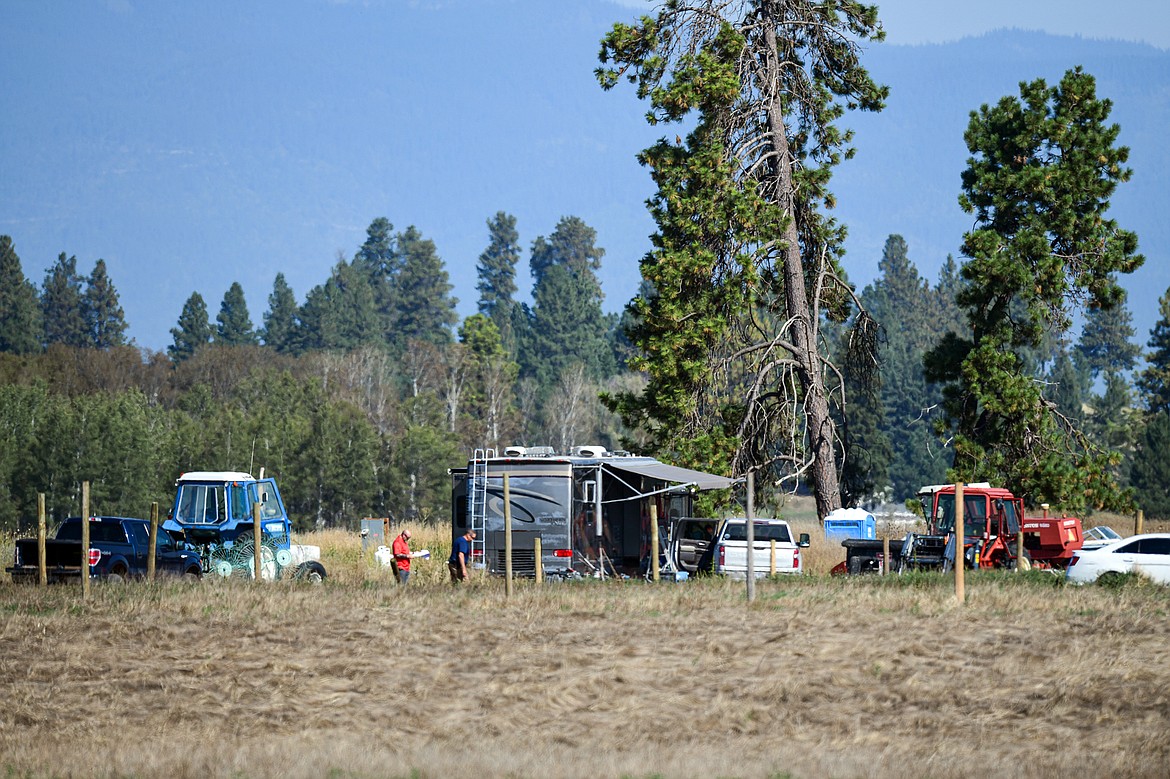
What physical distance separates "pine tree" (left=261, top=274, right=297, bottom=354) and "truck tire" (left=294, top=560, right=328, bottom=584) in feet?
354

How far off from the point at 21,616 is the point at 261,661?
4979 mm

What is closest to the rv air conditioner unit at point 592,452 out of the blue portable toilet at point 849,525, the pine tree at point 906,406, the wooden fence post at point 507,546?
the wooden fence post at point 507,546

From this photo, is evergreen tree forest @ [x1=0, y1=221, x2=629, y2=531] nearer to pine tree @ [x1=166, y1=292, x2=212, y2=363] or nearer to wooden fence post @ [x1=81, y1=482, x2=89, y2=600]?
pine tree @ [x1=166, y1=292, x2=212, y2=363]

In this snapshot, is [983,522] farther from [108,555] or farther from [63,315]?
[63,315]

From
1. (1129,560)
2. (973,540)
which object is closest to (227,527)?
(973,540)

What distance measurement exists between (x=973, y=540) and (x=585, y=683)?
58.3ft

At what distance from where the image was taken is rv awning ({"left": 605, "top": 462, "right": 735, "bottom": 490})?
3000 centimetres

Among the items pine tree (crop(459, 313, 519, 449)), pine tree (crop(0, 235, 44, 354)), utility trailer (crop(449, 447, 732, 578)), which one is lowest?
utility trailer (crop(449, 447, 732, 578))

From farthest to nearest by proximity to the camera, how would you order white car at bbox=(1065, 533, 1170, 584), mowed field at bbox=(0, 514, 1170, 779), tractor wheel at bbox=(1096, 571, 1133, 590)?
white car at bbox=(1065, 533, 1170, 584), tractor wheel at bbox=(1096, 571, 1133, 590), mowed field at bbox=(0, 514, 1170, 779)

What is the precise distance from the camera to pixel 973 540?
112 feet

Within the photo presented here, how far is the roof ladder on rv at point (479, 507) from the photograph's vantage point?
94.5 ft

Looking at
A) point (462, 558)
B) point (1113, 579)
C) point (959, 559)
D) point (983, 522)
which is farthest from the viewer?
point (983, 522)

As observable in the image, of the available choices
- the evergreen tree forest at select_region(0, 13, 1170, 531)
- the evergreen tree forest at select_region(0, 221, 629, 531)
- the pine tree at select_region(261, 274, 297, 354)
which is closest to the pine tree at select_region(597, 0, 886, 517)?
the evergreen tree forest at select_region(0, 13, 1170, 531)

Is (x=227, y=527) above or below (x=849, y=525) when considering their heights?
above
